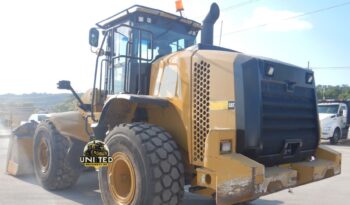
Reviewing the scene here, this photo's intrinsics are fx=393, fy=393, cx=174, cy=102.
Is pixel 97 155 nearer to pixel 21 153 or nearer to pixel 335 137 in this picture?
pixel 21 153

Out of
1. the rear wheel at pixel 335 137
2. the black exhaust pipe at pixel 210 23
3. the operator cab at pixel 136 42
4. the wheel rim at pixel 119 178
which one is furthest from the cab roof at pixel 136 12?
the rear wheel at pixel 335 137

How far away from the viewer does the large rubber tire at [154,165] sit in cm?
443

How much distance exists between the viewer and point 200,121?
4723 mm

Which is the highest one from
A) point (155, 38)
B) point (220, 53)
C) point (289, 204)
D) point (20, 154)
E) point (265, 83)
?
point (155, 38)

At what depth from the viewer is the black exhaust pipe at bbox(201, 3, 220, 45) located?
591cm

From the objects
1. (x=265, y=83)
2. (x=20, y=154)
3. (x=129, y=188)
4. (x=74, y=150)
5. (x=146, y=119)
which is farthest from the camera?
(x=20, y=154)

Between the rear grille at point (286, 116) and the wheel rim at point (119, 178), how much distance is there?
1769 mm

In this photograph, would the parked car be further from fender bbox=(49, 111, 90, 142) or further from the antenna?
fender bbox=(49, 111, 90, 142)

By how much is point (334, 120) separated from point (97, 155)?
56.8 feet

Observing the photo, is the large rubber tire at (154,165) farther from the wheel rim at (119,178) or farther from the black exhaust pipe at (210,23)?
the black exhaust pipe at (210,23)

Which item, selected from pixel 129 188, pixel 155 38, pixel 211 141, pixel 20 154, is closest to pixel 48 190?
pixel 20 154

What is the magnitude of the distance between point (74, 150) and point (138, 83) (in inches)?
78.0

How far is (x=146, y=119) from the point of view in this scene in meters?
5.62

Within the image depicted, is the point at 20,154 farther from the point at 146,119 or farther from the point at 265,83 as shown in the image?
the point at 265,83
